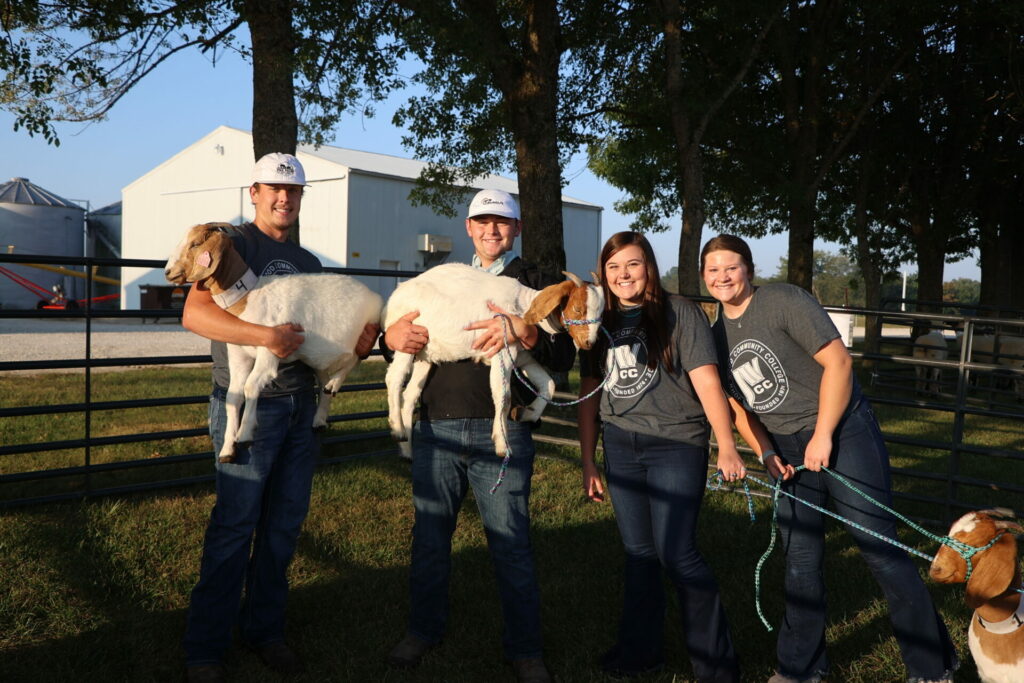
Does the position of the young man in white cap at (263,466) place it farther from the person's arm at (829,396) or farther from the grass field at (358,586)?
the person's arm at (829,396)

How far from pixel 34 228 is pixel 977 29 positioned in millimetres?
34651

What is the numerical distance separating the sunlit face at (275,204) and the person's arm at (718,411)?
1.92m

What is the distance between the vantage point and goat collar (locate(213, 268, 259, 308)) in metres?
3.17

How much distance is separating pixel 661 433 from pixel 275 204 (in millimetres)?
1977

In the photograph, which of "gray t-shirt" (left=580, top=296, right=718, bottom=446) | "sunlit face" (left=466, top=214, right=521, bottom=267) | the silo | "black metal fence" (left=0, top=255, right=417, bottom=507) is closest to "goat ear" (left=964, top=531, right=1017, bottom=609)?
"gray t-shirt" (left=580, top=296, right=718, bottom=446)

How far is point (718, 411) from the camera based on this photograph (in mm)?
3268

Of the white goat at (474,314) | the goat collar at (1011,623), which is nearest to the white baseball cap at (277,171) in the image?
the white goat at (474,314)

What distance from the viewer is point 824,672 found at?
11.7 ft

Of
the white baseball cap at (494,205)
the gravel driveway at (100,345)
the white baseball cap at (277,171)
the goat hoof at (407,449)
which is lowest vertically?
the gravel driveway at (100,345)

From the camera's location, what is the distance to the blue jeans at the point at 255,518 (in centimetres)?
338

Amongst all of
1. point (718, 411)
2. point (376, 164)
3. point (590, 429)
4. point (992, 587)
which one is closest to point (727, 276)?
point (718, 411)

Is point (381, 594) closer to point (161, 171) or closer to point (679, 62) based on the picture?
point (679, 62)

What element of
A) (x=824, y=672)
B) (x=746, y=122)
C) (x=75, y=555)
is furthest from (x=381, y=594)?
(x=746, y=122)

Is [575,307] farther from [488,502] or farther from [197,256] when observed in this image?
[197,256]
